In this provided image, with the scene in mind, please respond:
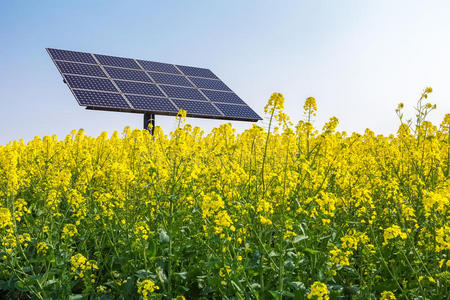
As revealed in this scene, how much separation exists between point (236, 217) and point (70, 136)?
6906mm

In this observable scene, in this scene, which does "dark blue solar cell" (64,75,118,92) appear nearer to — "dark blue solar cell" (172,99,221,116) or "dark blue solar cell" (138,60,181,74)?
"dark blue solar cell" (172,99,221,116)

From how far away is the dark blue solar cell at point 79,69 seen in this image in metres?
12.1

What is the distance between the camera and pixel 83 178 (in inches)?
173

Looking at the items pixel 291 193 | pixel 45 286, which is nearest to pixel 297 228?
pixel 291 193

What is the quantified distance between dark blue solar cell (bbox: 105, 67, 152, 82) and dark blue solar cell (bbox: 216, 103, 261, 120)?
283 cm

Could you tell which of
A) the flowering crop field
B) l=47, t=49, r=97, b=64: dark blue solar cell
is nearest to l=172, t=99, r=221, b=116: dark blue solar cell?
l=47, t=49, r=97, b=64: dark blue solar cell

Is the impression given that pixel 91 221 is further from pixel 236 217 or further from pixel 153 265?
pixel 236 217

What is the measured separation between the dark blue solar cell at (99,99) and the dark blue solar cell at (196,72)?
508 centimetres

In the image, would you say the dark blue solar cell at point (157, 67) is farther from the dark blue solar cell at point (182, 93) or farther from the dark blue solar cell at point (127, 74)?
the dark blue solar cell at point (182, 93)

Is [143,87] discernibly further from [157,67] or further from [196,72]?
[196,72]

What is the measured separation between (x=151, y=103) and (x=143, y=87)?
1442 mm

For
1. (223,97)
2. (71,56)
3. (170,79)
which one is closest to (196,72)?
(170,79)

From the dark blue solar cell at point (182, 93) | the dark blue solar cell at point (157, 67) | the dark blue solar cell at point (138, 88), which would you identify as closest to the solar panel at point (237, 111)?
the dark blue solar cell at point (182, 93)

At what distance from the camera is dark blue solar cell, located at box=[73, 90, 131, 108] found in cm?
1030
